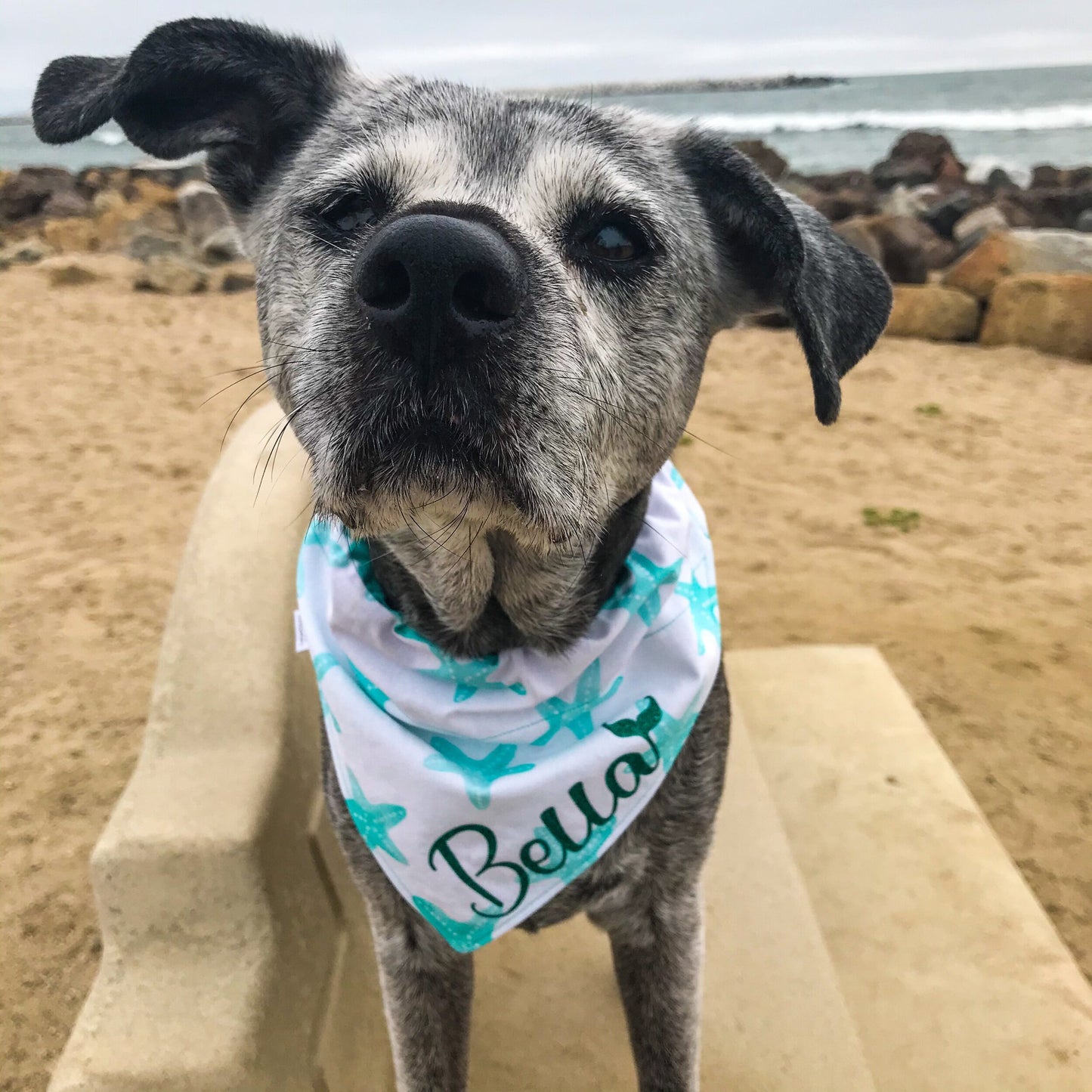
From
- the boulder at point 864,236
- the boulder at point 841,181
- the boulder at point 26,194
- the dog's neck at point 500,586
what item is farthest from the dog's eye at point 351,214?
the boulder at point 26,194

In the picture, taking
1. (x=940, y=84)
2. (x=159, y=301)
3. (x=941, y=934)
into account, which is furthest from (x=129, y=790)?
(x=940, y=84)

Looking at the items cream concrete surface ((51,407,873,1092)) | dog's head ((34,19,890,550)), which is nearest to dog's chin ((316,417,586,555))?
dog's head ((34,19,890,550))

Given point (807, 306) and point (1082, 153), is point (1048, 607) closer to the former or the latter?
point (807, 306)

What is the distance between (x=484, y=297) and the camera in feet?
4.55

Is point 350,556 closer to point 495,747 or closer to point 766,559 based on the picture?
point 495,747

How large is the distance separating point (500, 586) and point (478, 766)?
0.47m

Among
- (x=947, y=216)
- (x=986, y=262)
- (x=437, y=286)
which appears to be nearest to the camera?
(x=437, y=286)

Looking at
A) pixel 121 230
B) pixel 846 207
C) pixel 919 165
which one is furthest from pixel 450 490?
pixel 919 165

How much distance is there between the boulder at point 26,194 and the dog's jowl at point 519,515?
2481 cm

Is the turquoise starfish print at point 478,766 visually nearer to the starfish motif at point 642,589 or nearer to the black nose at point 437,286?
the starfish motif at point 642,589

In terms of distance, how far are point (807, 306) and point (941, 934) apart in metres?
2.16

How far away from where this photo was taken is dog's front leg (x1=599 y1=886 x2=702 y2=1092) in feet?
7.48

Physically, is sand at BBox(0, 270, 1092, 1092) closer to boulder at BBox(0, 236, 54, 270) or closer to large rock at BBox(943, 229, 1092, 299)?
large rock at BBox(943, 229, 1092, 299)

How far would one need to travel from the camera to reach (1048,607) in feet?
16.5
